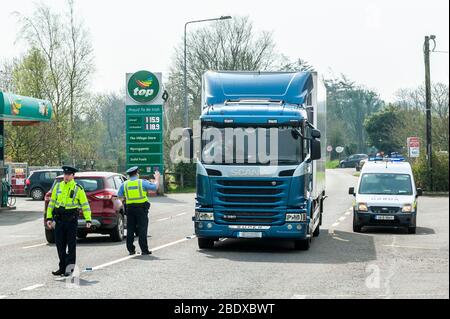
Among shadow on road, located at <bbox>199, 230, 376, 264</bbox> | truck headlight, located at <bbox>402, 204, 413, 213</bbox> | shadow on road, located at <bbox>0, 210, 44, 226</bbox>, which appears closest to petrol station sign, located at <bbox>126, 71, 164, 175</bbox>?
shadow on road, located at <bbox>0, 210, 44, 226</bbox>

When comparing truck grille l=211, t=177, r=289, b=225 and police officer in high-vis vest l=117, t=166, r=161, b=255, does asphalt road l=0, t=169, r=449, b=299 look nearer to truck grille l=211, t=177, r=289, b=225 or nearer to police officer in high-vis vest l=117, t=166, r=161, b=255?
police officer in high-vis vest l=117, t=166, r=161, b=255

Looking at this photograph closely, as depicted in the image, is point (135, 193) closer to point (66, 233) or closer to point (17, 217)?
point (66, 233)

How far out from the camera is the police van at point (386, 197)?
925 inches

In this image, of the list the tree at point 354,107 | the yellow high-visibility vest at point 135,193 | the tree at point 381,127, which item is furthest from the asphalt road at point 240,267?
the tree at point 354,107

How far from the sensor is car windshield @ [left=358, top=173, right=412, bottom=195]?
80.8 ft

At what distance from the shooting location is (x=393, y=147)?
94.6 m

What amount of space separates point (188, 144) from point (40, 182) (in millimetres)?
30106

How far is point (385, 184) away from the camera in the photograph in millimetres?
25000

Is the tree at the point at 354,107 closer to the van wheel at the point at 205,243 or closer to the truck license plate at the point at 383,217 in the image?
the truck license plate at the point at 383,217

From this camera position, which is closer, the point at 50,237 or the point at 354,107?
the point at 50,237

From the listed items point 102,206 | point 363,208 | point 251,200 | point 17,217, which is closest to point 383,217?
point 363,208

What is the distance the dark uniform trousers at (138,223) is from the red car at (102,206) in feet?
8.85
